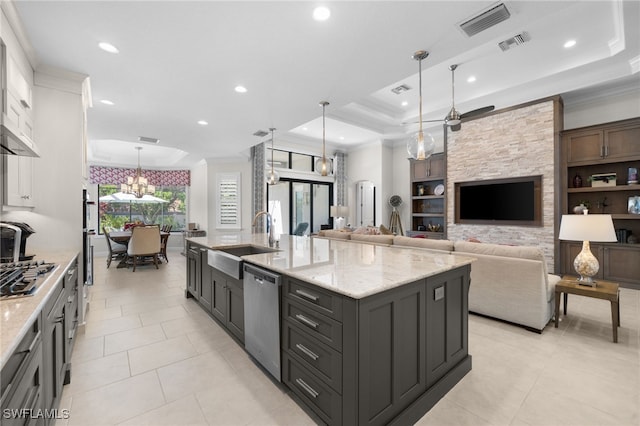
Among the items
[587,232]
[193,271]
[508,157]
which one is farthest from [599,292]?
[193,271]

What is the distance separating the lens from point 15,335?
2.99 feet

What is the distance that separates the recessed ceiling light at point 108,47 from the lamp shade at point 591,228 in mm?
4784

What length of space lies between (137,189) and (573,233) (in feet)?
28.4

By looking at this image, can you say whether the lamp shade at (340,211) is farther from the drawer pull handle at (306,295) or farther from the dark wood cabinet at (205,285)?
the drawer pull handle at (306,295)

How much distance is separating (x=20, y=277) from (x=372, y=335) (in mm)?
2031

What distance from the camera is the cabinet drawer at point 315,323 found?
4.87 feet

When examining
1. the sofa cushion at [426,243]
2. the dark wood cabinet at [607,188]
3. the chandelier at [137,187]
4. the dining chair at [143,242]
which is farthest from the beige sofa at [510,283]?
the chandelier at [137,187]

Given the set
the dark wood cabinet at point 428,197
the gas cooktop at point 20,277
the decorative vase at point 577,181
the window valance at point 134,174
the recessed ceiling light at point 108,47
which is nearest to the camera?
the gas cooktop at point 20,277

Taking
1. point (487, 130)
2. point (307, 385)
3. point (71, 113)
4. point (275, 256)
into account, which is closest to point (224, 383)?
point (307, 385)

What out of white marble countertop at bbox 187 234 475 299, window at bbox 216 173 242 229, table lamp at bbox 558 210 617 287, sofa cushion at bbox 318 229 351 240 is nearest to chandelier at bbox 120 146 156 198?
window at bbox 216 173 242 229

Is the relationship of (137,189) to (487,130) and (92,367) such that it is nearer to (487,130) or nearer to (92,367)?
(92,367)

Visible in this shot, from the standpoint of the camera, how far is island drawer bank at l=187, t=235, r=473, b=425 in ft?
4.68

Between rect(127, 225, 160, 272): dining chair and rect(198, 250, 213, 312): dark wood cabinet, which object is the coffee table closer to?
rect(198, 250, 213, 312): dark wood cabinet

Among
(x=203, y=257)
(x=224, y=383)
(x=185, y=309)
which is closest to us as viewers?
(x=224, y=383)
